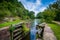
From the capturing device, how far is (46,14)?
2.49 m

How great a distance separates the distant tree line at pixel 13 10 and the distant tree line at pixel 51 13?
8.9 inches

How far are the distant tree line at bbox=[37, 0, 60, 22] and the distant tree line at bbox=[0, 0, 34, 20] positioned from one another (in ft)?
0.74

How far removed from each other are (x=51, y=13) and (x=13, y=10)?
0.75 metres

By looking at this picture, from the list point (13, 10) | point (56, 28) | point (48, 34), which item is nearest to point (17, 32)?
point (13, 10)

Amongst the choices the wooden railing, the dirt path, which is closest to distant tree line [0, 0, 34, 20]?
the wooden railing

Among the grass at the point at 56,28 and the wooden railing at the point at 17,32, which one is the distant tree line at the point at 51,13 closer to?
the grass at the point at 56,28

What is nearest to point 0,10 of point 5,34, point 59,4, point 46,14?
point 5,34

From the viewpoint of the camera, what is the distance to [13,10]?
100.0 inches

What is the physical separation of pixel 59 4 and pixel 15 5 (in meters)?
0.87

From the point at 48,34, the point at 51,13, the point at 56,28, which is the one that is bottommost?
the point at 48,34

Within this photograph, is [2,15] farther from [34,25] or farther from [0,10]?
[34,25]

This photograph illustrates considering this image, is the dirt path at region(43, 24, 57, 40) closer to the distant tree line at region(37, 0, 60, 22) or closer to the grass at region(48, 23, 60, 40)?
the grass at region(48, 23, 60, 40)

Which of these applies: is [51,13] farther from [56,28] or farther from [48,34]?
[48,34]

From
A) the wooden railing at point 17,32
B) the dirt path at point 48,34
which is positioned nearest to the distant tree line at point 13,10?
the wooden railing at point 17,32
